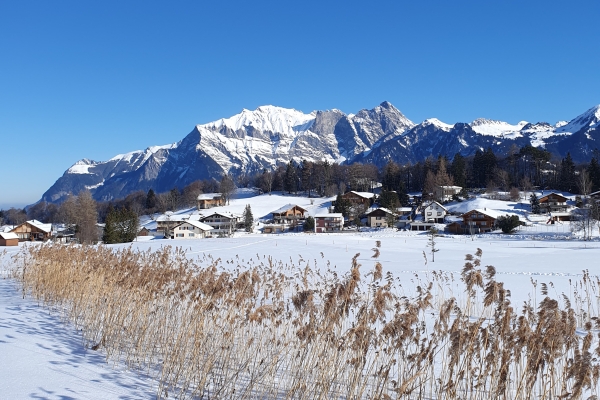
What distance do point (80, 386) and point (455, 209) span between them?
70.9 metres

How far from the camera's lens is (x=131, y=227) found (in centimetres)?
4888

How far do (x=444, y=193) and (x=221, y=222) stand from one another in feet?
132

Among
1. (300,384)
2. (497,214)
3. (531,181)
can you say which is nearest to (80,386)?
(300,384)

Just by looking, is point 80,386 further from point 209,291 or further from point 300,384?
point 300,384

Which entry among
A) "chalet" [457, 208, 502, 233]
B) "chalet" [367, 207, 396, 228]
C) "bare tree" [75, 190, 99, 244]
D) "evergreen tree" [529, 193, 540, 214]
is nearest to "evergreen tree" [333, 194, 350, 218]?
"chalet" [367, 207, 396, 228]

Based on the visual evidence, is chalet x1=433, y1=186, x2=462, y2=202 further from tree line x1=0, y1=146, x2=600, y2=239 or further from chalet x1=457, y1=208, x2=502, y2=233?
chalet x1=457, y1=208, x2=502, y2=233

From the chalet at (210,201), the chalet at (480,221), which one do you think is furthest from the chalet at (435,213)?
the chalet at (210,201)

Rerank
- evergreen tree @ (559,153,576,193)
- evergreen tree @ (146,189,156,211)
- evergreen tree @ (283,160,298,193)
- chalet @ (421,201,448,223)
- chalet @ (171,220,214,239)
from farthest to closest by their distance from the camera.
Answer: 1. evergreen tree @ (146,189,156,211)
2. evergreen tree @ (283,160,298,193)
3. evergreen tree @ (559,153,576,193)
4. chalet @ (421,201,448,223)
5. chalet @ (171,220,214,239)

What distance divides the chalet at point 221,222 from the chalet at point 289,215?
7019mm

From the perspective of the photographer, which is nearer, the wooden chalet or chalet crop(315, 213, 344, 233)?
the wooden chalet

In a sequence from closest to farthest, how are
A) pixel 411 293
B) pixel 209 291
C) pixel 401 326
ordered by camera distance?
pixel 401 326, pixel 209 291, pixel 411 293

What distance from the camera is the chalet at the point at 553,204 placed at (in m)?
64.5

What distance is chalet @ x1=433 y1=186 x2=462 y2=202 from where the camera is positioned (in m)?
78.0

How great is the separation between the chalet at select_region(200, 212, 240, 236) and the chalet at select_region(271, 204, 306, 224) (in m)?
7.02
